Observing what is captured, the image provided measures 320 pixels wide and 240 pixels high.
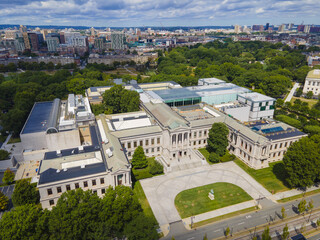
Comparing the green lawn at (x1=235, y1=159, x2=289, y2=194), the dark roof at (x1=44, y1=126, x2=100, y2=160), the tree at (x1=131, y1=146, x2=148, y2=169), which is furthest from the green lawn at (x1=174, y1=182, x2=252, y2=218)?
the dark roof at (x1=44, y1=126, x2=100, y2=160)

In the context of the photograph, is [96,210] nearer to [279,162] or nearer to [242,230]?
[242,230]

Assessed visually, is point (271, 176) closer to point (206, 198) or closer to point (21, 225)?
point (206, 198)

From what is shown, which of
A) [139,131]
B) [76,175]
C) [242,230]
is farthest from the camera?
[139,131]

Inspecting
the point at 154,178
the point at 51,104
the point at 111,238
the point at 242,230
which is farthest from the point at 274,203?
the point at 51,104

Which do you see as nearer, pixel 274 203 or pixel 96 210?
pixel 96 210

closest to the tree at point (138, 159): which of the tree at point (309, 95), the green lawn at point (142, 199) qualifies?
the green lawn at point (142, 199)

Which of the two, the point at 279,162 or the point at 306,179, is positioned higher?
the point at 306,179

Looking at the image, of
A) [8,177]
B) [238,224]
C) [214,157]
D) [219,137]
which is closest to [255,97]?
[219,137]
